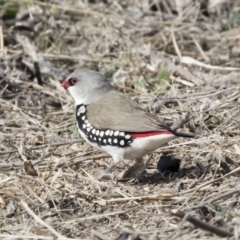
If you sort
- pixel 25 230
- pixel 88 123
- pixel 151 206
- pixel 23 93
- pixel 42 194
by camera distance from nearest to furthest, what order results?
1. pixel 25 230
2. pixel 151 206
3. pixel 42 194
4. pixel 88 123
5. pixel 23 93

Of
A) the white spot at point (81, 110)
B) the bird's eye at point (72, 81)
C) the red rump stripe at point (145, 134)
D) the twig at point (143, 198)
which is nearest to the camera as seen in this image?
the twig at point (143, 198)

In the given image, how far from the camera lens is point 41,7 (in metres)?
10.4

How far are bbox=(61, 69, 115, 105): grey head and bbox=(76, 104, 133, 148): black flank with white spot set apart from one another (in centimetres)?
30

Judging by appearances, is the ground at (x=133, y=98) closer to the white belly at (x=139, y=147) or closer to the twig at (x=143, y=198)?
the twig at (x=143, y=198)

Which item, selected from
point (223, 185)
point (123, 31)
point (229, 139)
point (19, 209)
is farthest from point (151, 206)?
point (123, 31)

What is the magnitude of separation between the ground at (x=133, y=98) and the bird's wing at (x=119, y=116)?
457mm

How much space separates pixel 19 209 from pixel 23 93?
120 inches

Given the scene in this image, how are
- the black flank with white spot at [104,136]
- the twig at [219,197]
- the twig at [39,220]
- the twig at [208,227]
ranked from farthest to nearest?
1. the black flank with white spot at [104,136]
2. the twig at [219,197]
3. the twig at [39,220]
4. the twig at [208,227]

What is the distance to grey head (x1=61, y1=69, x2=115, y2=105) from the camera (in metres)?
6.69

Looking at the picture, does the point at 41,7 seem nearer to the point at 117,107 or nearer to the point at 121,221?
the point at 117,107

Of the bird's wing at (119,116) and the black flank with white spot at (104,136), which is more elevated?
the bird's wing at (119,116)

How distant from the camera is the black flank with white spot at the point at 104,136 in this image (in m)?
6.04

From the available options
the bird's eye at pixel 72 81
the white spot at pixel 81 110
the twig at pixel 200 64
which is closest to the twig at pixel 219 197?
the white spot at pixel 81 110

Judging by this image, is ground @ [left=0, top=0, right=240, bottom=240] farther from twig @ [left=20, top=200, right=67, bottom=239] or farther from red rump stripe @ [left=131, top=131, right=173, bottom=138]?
red rump stripe @ [left=131, top=131, right=173, bottom=138]
